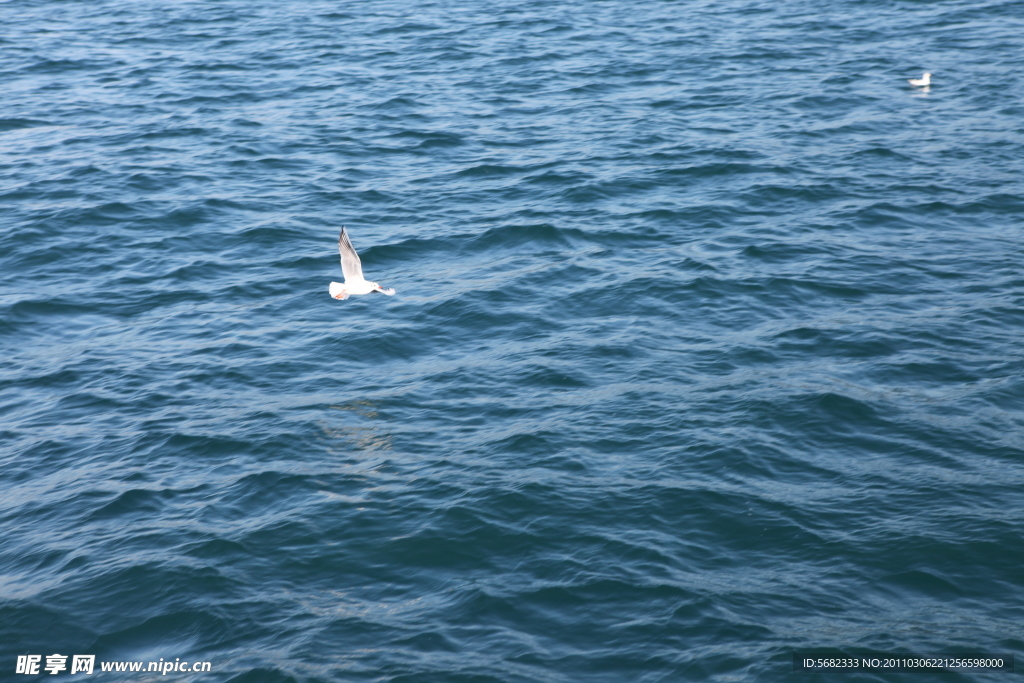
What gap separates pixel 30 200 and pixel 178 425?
427 inches

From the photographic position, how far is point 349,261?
1543cm

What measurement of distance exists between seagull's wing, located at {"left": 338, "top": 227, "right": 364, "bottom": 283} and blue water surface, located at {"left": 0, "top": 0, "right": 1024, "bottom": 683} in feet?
6.30

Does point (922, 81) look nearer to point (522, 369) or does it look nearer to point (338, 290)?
point (522, 369)

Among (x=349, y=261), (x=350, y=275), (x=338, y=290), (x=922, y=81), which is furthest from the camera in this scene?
(x=922, y=81)

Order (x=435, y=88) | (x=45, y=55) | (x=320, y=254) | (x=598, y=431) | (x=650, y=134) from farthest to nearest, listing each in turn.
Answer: (x=45, y=55) → (x=435, y=88) → (x=650, y=134) → (x=320, y=254) → (x=598, y=431)

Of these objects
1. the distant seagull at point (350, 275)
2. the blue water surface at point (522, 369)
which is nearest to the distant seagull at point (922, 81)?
the blue water surface at point (522, 369)

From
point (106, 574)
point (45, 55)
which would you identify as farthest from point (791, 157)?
point (45, 55)

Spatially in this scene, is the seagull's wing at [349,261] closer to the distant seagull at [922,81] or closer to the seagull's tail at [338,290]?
the seagull's tail at [338,290]

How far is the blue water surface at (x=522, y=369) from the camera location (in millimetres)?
11984

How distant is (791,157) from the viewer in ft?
77.7

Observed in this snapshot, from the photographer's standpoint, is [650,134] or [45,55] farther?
[45,55]

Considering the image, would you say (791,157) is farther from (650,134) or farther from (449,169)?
(449,169)

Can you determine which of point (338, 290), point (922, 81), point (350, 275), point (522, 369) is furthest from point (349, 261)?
point (922, 81)

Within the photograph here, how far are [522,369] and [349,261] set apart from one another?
3.44 metres
